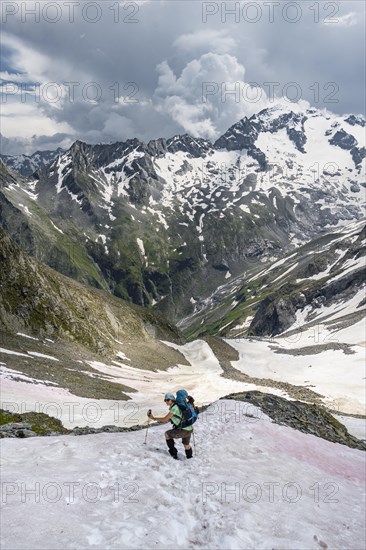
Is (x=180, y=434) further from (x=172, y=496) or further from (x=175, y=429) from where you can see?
(x=172, y=496)

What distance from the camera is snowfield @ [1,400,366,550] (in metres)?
11.2

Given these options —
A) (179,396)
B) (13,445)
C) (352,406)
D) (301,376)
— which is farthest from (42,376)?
(301,376)

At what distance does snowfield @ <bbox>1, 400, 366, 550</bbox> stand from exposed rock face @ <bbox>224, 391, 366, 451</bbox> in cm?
603

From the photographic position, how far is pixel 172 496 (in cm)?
1364

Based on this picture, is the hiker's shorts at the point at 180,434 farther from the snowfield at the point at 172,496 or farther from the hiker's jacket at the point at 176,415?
the snowfield at the point at 172,496

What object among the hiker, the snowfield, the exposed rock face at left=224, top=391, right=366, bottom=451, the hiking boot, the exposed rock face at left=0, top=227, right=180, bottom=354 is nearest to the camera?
the snowfield

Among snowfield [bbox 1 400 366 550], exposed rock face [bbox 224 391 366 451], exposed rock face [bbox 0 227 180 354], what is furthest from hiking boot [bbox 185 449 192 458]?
exposed rock face [bbox 0 227 180 354]

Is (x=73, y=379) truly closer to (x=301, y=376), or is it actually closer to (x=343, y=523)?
(x=343, y=523)

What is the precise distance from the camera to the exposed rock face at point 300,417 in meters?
27.4

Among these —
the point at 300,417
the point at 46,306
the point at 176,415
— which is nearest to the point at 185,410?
the point at 176,415

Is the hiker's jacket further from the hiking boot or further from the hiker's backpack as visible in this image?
the hiking boot

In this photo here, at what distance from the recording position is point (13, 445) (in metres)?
17.2

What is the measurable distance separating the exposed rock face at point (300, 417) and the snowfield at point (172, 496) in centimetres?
603

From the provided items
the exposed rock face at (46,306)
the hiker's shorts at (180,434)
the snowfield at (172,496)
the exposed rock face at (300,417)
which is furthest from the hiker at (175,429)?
the exposed rock face at (46,306)
